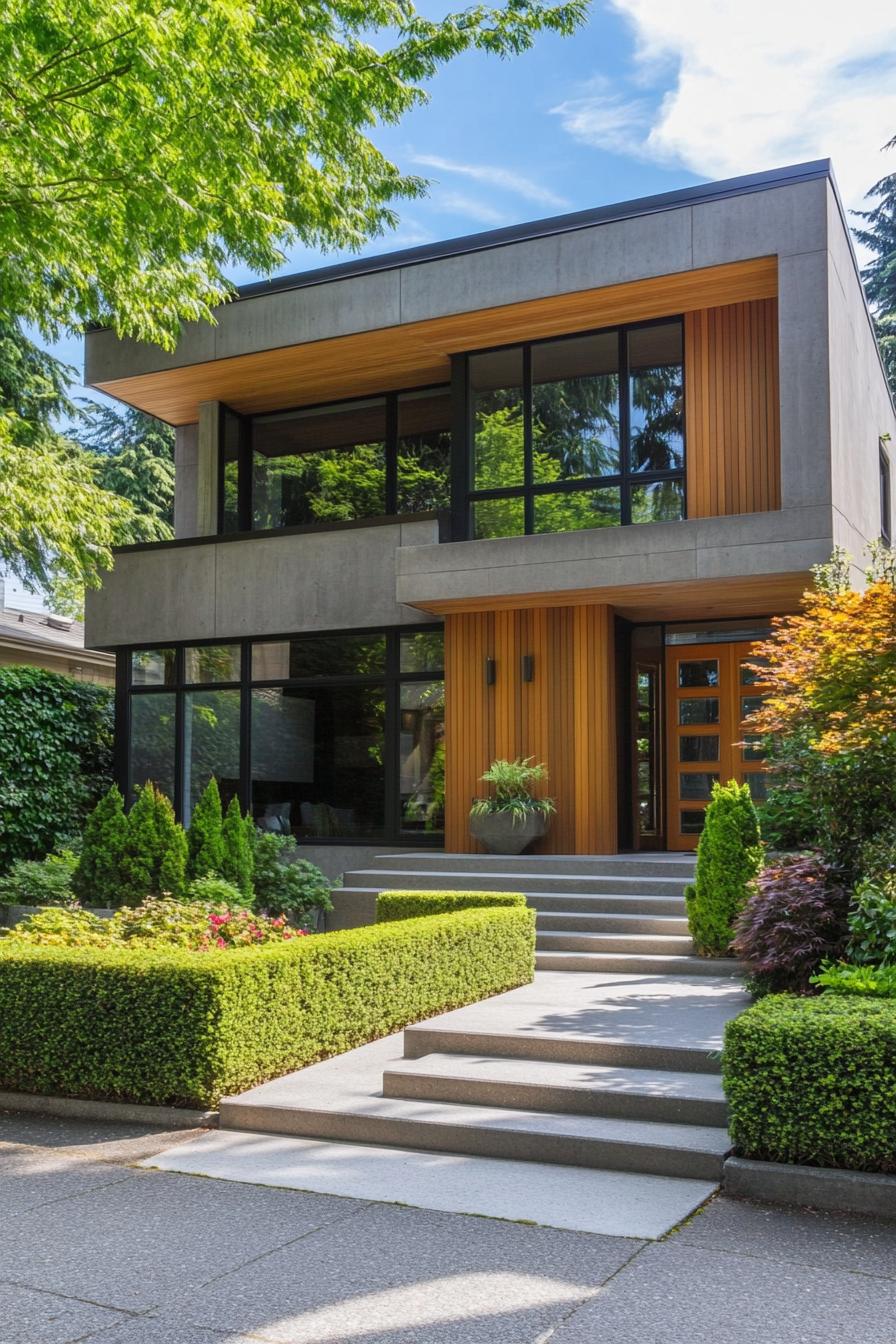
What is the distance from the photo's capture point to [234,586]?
14383 mm

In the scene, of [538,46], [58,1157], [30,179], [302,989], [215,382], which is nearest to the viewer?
[58,1157]

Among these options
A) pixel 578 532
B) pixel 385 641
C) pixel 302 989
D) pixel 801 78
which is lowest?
pixel 302 989

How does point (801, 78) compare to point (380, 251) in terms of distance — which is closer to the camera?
point (801, 78)

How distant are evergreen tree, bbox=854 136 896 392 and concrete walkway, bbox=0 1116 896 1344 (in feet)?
91.8

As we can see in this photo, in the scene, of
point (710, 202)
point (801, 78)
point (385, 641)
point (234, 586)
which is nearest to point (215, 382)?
point (234, 586)

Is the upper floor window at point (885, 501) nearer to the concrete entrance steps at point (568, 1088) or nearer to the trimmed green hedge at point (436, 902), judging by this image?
the trimmed green hedge at point (436, 902)

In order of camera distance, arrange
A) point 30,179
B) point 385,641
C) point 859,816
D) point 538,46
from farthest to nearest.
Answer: point 385,641 < point 538,46 < point 30,179 < point 859,816

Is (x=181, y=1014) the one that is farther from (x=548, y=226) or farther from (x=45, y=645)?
(x=45, y=645)

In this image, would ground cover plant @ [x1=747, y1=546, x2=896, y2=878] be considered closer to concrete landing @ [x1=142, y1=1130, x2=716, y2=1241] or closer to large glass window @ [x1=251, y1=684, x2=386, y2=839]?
concrete landing @ [x1=142, y1=1130, x2=716, y2=1241]

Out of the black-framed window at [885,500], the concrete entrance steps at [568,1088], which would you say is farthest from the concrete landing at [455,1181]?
the black-framed window at [885,500]

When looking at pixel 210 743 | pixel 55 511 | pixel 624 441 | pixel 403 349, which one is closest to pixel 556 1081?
pixel 624 441

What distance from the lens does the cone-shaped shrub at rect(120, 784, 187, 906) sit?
441 inches

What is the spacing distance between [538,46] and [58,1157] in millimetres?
11247

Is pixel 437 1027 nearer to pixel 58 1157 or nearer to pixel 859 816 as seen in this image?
pixel 58 1157
